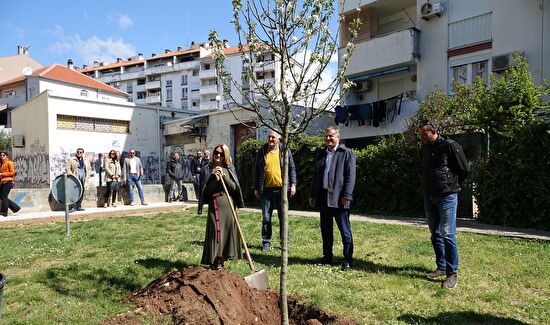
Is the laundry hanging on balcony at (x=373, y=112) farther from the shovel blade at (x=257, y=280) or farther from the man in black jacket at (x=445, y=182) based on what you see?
the shovel blade at (x=257, y=280)

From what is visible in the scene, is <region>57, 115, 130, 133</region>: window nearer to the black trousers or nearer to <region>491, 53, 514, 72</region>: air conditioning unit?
the black trousers

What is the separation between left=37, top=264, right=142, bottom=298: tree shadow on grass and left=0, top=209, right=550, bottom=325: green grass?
1cm

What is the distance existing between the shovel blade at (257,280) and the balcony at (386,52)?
1537 centimetres

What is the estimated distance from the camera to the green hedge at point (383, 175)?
453 inches

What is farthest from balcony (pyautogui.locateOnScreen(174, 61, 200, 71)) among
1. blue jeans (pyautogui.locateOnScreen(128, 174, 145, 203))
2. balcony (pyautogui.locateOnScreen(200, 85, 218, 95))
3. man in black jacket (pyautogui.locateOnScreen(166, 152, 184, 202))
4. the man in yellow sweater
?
the man in yellow sweater

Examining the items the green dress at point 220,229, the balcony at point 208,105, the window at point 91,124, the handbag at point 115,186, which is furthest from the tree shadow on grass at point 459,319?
the balcony at point 208,105

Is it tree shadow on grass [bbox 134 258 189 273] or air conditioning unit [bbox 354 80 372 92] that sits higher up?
air conditioning unit [bbox 354 80 372 92]

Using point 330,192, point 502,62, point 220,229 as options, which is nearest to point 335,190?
point 330,192

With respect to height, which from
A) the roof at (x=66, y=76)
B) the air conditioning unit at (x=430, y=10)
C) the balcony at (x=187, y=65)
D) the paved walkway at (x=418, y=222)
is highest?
the balcony at (x=187, y=65)

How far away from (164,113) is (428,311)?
2546 centimetres

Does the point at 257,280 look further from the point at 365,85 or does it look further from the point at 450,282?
the point at 365,85

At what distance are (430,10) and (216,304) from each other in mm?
18562

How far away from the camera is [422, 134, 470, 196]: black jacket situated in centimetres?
494

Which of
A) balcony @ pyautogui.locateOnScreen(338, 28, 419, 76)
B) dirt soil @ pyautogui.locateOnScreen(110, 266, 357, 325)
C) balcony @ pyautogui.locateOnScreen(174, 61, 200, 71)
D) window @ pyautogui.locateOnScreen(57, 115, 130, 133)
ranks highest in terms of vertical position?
balcony @ pyautogui.locateOnScreen(174, 61, 200, 71)
